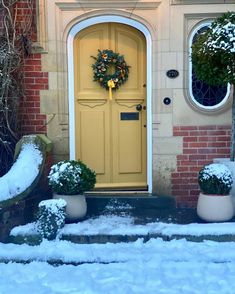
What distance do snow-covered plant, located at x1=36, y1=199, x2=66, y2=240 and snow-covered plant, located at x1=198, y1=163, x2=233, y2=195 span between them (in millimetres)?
1651

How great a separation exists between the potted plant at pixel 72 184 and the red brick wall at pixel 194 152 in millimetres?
1392

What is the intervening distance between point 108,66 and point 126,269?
2.96 m

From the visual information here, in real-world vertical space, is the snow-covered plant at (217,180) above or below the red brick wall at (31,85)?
below

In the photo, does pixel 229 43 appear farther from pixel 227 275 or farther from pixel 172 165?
pixel 227 275

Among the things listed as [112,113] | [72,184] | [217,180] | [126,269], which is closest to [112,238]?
[126,269]

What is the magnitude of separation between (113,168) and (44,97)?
4.48 ft

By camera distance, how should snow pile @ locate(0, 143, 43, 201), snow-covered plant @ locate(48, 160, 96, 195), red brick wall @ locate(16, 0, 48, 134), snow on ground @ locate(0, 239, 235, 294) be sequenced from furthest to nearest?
red brick wall @ locate(16, 0, 48, 134) < snow-covered plant @ locate(48, 160, 96, 195) < snow pile @ locate(0, 143, 43, 201) < snow on ground @ locate(0, 239, 235, 294)

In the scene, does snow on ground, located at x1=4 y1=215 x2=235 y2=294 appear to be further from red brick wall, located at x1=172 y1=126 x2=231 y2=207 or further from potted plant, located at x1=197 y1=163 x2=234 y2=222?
red brick wall, located at x1=172 y1=126 x2=231 y2=207

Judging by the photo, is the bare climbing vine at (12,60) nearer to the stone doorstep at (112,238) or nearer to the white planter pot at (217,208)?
the stone doorstep at (112,238)

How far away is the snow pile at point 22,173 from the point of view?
4918 mm

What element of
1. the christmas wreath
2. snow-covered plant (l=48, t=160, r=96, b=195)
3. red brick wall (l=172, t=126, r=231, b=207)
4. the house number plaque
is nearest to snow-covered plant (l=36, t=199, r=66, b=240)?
snow-covered plant (l=48, t=160, r=96, b=195)

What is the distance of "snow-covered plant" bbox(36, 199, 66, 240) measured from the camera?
4.70m

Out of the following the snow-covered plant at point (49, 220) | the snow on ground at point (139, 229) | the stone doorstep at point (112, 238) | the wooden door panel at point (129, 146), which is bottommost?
the stone doorstep at point (112, 238)

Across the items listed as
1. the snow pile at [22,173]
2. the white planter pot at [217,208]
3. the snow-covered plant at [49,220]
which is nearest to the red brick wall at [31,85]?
the snow pile at [22,173]
